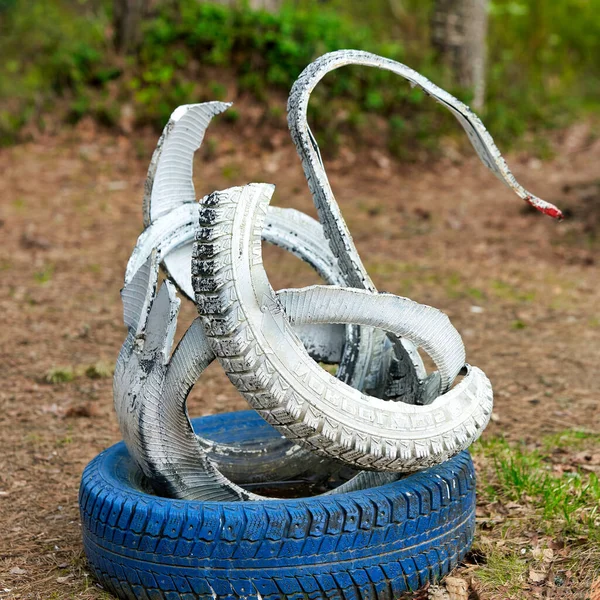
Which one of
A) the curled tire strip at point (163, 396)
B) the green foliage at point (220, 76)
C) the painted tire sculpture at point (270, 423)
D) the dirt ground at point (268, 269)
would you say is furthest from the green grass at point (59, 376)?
the green foliage at point (220, 76)

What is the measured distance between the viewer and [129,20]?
32.8ft

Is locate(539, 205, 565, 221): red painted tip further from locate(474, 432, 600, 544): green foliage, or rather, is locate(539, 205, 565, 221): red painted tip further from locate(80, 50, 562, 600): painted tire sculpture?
locate(474, 432, 600, 544): green foliage

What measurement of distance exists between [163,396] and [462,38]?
885 cm

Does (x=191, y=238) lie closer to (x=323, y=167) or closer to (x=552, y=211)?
(x=323, y=167)

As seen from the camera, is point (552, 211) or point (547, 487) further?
point (547, 487)

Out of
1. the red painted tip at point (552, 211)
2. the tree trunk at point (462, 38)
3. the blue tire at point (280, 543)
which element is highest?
the red painted tip at point (552, 211)

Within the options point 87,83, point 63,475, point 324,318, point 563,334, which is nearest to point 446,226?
point 563,334

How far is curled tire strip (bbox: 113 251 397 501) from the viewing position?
9.44 ft

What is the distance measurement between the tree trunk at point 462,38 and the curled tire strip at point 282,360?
28.0 feet

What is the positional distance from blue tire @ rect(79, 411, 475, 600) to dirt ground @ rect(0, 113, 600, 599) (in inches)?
13.6

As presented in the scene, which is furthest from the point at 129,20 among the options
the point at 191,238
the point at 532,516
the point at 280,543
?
the point at 280,543

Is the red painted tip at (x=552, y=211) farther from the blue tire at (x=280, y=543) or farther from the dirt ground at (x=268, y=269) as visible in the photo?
the dirt ground at (x=268, y=269)

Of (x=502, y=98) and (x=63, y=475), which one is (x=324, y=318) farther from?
(x=502, y=98)

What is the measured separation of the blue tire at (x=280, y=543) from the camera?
2656mm
